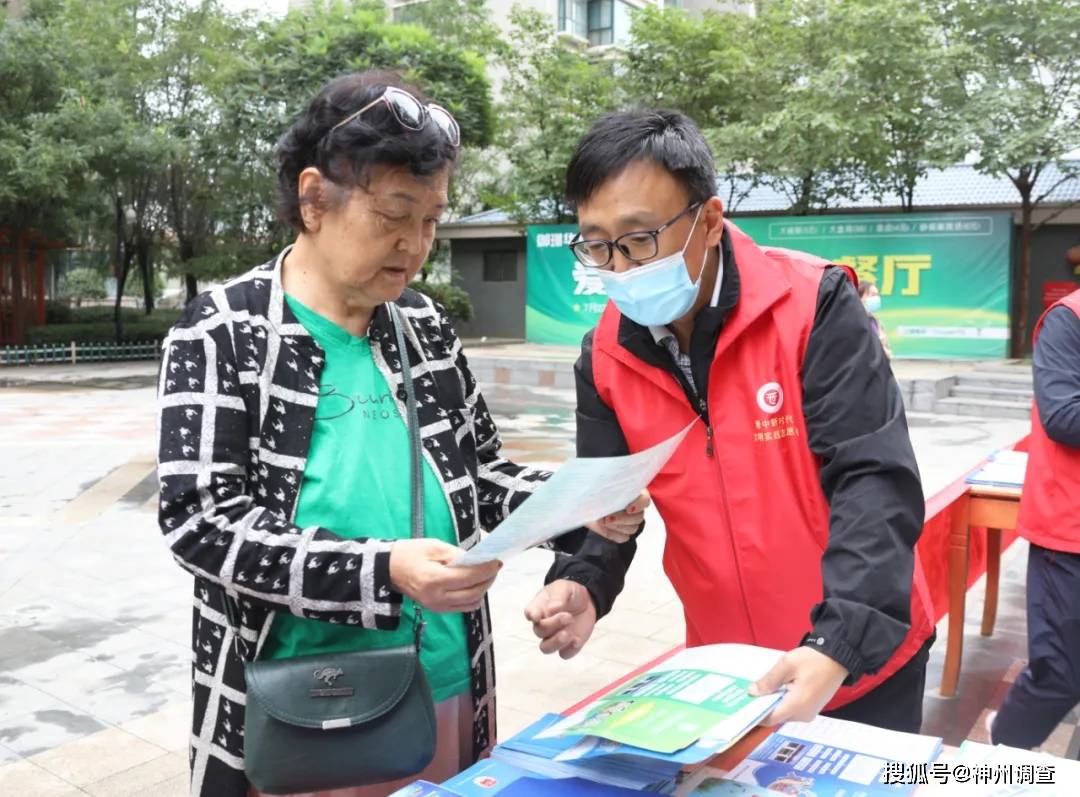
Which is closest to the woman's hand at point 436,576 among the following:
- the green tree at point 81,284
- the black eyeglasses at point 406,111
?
the black eyeglasses at point 406,111

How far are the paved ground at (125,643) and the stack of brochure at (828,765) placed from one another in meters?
1.93

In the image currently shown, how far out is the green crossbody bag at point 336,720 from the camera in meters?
1.28

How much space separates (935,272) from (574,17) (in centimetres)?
1750

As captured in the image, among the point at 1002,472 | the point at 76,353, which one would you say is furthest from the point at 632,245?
the point at 76,353

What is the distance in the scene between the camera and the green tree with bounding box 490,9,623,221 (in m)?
16.2

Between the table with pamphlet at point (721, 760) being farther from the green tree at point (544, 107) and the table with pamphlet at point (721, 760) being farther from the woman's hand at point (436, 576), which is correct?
the green tree at point (544, 107)

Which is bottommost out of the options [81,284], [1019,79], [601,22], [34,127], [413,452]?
[413,452]

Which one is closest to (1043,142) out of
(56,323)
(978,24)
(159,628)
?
(978,24)

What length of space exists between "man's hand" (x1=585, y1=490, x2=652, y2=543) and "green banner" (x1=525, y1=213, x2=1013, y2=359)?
1178 centimetres

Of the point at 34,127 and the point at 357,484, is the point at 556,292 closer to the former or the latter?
the point at 34,127

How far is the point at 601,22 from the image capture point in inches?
1099

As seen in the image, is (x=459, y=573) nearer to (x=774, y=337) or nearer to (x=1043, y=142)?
(x=774, y=337)

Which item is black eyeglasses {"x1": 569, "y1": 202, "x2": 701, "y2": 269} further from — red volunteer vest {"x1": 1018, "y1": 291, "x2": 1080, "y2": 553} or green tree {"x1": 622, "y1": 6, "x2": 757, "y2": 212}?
green tree {"x1": 622, "y1": 6, "x2": 757, "y2": 212}

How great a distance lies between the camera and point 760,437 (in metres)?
1.42
